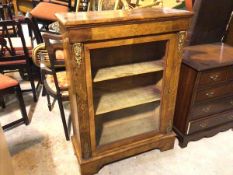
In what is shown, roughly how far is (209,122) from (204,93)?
334 mm

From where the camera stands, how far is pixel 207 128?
1848 mm

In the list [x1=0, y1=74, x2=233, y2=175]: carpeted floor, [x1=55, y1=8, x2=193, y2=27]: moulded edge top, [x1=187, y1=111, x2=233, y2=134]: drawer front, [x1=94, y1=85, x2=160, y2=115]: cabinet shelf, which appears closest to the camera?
[x1=55, y1=8, x2=193, y2=27]: moulded edge top

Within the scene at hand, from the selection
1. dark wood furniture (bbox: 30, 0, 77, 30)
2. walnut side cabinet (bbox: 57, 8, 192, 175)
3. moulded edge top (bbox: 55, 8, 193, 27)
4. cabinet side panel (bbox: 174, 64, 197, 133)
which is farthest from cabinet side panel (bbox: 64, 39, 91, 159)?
dark wood furniture (bbox: 30, 0, 77, 30)

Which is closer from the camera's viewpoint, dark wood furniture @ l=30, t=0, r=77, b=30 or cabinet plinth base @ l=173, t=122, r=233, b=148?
cabinet plinth base @ l=173, t=122, r=233, b=148

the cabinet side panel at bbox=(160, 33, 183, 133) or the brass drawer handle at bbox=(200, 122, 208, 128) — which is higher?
the cabinet side panel at bbox=(160, 33, 183, 133)

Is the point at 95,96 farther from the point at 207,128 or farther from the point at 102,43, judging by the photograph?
the point at 207,128

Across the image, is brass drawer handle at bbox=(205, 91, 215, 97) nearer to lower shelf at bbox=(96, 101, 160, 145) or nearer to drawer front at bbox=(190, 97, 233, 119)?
drawer front at bbox=(190, 97, 233, 119)

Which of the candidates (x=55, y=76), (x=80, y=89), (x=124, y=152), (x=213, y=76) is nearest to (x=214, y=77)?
(x=213, y=76)

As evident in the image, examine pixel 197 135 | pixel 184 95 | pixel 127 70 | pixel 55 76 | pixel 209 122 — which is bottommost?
pixel 197 135

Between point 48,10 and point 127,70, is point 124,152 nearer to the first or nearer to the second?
point 127,70

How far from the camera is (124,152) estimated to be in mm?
1606

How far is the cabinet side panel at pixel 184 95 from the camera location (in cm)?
158

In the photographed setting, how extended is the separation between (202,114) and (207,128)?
197 millimetres

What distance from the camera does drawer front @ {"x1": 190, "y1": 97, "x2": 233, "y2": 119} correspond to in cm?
169
